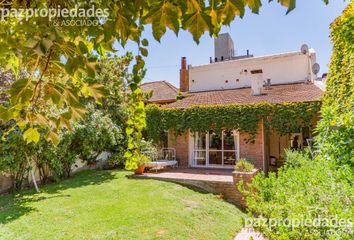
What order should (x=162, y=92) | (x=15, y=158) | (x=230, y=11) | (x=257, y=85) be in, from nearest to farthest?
(x=230, y=11) < (x=15, y=158) < (x=257, y=85) < (x=162, y=92)

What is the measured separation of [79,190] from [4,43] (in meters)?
9.83

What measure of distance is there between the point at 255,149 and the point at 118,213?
9.33 meters

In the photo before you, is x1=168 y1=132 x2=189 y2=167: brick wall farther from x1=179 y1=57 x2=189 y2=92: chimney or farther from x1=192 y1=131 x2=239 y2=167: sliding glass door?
x1=179 y1=57 x2=189 y2=92: chimney

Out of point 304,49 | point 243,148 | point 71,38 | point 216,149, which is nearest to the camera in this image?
point 71,38

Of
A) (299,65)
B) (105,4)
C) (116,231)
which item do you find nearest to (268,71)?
(299,65)

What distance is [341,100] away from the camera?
19.5ft

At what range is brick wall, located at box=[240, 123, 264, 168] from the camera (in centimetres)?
1409

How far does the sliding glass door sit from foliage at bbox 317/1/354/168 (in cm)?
799

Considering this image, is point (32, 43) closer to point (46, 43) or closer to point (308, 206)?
point (46, 43)

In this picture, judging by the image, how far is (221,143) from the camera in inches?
610

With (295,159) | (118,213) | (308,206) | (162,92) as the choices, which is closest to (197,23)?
(308,206)

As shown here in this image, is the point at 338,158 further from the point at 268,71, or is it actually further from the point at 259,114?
the point at 268,71

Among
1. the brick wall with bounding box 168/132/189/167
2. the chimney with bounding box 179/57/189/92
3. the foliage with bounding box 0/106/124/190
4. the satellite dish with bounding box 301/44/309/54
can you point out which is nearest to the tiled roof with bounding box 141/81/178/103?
the chimney with bounding box 179/57/189/92

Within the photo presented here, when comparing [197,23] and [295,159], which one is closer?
[197,23]
